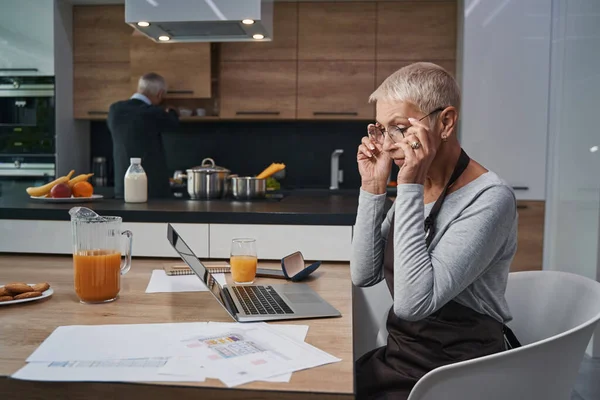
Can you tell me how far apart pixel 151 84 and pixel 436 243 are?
114 inches

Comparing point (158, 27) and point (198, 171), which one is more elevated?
point (158, 27)

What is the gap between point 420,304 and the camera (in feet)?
3.65

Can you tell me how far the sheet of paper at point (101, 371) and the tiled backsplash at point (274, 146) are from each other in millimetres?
4005

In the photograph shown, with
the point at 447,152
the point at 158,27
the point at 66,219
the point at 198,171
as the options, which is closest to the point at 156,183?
the point at 198,171

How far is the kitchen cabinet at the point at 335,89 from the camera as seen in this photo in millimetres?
4473

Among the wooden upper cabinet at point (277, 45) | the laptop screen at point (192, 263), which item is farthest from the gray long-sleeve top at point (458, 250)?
the wooden upper cabinet at point (277, 45)

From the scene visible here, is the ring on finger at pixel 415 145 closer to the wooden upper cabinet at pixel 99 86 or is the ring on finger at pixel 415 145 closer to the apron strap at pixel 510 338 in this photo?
the apron strap at pixel 510 338

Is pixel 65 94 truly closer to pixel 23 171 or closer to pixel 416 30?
pixel 23 171

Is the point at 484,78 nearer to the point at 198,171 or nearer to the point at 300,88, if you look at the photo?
the point at 300,88

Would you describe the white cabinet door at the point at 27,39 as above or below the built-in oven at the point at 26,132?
above

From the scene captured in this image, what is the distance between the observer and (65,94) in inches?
183

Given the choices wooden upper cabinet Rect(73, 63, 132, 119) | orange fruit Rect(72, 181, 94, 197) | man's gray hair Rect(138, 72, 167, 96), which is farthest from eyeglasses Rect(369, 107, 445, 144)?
wooden upper cabinet Rect(73, 63, 132, 119)

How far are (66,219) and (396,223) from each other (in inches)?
67.2

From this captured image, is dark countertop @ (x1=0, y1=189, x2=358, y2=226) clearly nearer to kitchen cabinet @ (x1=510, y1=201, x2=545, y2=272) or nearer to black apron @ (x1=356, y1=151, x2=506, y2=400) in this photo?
black apron @ (x1=356, y1=151, x2=506, y2=400)
